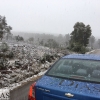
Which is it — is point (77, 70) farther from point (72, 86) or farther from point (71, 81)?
point (72, 86)

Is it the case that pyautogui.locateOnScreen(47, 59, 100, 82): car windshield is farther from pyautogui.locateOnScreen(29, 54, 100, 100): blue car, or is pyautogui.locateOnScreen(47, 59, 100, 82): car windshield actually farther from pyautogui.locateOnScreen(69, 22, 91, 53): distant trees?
pyautogui.locateOnScreen(69, 22, 91, 53): distant trees

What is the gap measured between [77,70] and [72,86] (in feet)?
2.58

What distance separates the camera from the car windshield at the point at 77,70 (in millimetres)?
3834

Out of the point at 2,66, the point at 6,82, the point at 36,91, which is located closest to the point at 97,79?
the point at 36,91

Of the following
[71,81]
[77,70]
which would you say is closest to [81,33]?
[77,70]

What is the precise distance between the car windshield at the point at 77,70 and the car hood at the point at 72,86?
223 mm

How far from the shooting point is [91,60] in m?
4.44

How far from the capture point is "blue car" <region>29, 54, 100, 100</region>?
319cm

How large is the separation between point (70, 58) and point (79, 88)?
4.63 ft

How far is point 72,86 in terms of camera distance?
338cm

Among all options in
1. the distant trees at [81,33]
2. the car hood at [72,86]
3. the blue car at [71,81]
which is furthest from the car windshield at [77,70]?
the distant trees at [81,33]

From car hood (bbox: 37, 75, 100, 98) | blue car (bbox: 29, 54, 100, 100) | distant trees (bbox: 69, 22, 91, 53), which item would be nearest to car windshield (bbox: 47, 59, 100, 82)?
blue car (bbox: 29, 54, 100, 100)

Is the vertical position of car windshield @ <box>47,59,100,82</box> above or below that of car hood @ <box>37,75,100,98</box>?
above

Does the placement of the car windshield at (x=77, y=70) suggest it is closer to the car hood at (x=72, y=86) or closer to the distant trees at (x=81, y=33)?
the car hood at (x=72, y=86)
